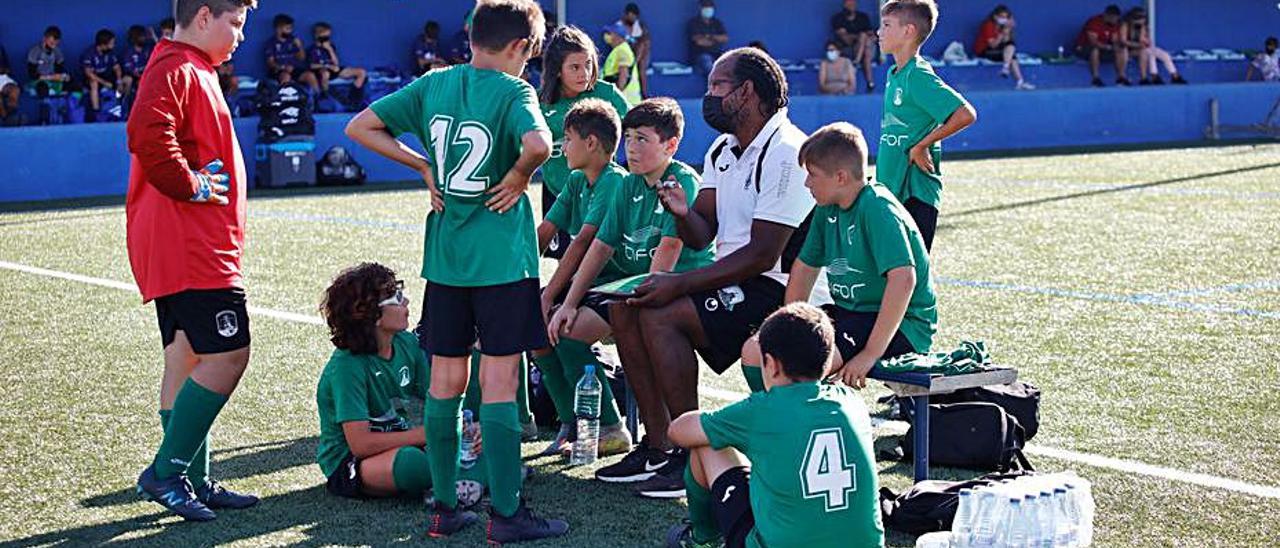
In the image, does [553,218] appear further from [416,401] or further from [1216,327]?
[1216,327]

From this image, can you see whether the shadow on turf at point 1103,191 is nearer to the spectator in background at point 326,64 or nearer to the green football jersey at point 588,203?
the green football jersey at point 588,203

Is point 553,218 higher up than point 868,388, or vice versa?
point 553,218

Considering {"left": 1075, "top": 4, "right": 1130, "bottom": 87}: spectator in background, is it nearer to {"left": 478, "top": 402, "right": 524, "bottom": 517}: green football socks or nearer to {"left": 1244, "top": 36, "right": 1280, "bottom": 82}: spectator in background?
{"left": 1244, "top": 36, "right": 1280, "bottom": 82}: spectator in background

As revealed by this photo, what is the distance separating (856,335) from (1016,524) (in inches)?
40.8

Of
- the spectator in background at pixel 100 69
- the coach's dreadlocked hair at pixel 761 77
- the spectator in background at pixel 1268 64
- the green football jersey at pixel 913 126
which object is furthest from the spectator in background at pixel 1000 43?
the coach's dreadlocked hair at pixel 761 77

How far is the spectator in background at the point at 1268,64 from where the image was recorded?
3044 cm

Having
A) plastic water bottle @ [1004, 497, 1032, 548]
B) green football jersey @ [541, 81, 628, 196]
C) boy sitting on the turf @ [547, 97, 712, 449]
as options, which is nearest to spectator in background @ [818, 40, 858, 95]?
green football jersey @ [541, 81, 628, 196]

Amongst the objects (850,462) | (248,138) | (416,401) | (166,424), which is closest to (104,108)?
(248,138)

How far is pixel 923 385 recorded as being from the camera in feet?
17.1

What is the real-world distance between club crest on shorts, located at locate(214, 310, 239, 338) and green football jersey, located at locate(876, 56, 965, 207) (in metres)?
3.33

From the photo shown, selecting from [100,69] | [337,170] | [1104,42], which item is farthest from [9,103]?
[1104,42]

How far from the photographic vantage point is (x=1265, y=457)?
602cm

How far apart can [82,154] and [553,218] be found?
1298 centimetres

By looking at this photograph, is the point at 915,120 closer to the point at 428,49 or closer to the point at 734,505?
the point at 734,505
